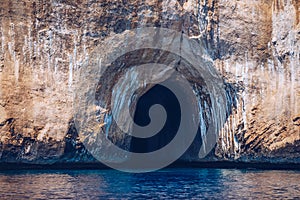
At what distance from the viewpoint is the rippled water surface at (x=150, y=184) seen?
60.6 ft

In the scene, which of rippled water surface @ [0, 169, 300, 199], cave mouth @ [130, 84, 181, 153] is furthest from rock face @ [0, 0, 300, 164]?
cave mouth @ [130, 84, 181, 153]

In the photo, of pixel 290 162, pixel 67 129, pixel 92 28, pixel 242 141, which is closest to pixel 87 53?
pixel 92 28

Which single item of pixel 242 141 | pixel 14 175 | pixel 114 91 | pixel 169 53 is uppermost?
pixel 169 53

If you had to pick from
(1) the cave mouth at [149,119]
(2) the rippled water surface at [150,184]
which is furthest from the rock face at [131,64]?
(1) the cave mouth at [149,119]

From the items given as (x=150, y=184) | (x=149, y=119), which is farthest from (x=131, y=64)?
(x=149, y=119)

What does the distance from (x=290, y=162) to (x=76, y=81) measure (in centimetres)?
921

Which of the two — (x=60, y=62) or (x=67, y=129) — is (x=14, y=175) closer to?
(x=67, y=129)

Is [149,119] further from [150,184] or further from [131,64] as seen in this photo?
[150,184]

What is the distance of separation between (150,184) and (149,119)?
12020 millimetres

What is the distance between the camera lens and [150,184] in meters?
21.7

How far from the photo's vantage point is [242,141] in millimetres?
26406

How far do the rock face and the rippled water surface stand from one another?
3.95 feet

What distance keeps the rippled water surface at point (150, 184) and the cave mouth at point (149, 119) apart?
6.45 meters

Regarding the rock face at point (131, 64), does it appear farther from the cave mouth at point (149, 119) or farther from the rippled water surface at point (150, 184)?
the cave mouth at point (149, 119)
